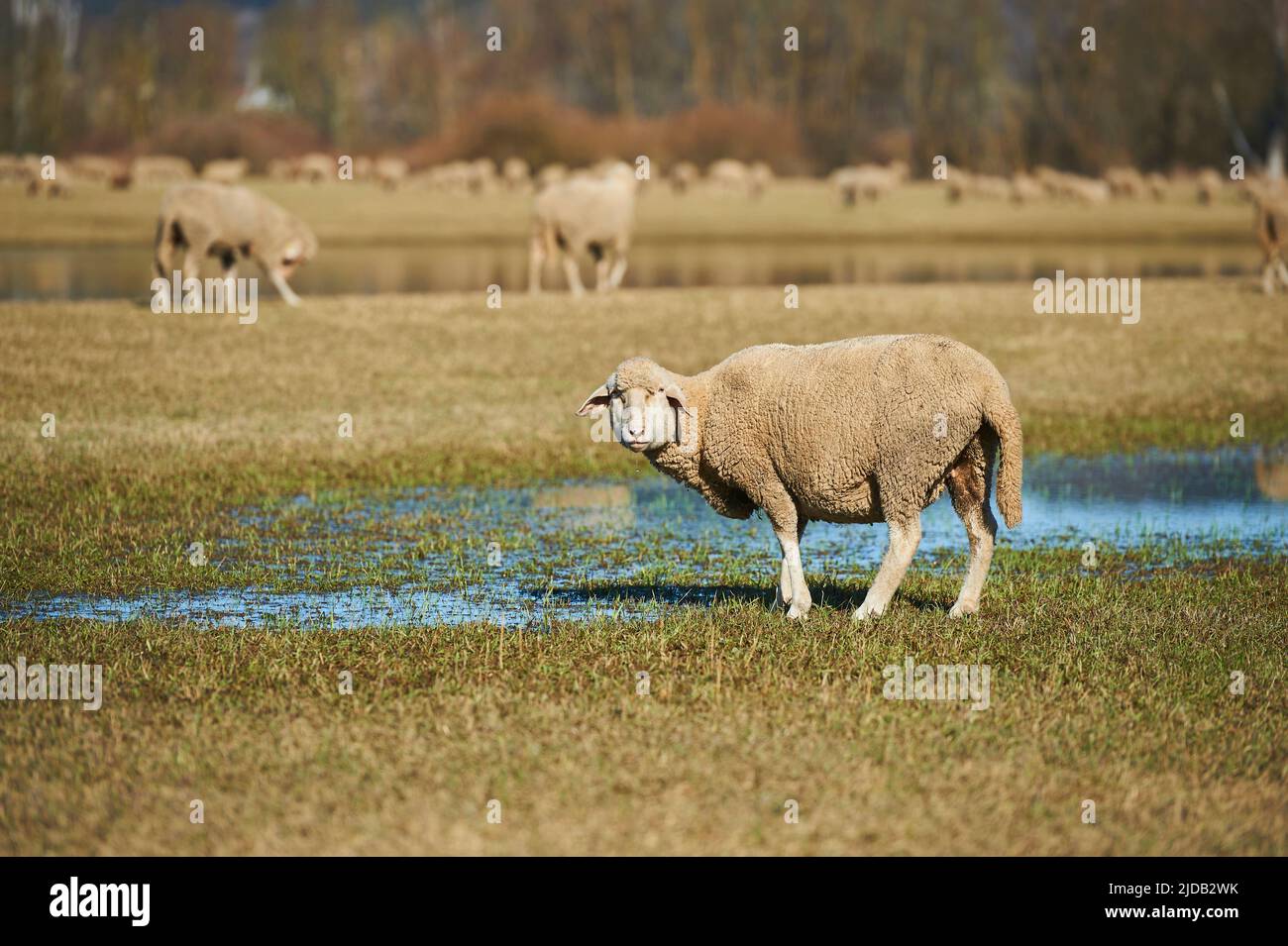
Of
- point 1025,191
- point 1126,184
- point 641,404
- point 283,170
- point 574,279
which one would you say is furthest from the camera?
point 1126,184

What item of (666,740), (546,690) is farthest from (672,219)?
(666,740)

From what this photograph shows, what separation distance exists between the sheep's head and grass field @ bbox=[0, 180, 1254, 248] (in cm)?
3047

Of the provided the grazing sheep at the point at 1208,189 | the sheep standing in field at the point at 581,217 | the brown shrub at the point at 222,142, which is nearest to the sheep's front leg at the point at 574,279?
the sheep standing in field at the point at 581,217

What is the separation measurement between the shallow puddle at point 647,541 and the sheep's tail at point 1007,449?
1420mm

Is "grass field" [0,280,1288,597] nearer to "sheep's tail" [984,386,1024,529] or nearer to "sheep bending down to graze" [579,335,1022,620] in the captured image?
"sheep bending down to graze" [579,335,1022,620]

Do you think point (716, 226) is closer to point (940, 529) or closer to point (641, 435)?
point (940, 529)

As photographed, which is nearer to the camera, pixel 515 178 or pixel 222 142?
→ pixel 515 178

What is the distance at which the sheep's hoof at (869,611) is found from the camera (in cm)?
885

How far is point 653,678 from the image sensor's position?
7.88 m

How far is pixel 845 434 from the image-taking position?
880 cm

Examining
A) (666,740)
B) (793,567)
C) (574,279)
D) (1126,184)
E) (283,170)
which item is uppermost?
(283,170)

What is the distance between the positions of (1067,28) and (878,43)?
16.2 metres

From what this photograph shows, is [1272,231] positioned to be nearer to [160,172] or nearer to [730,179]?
[730,179]

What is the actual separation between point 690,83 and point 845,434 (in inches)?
3653
